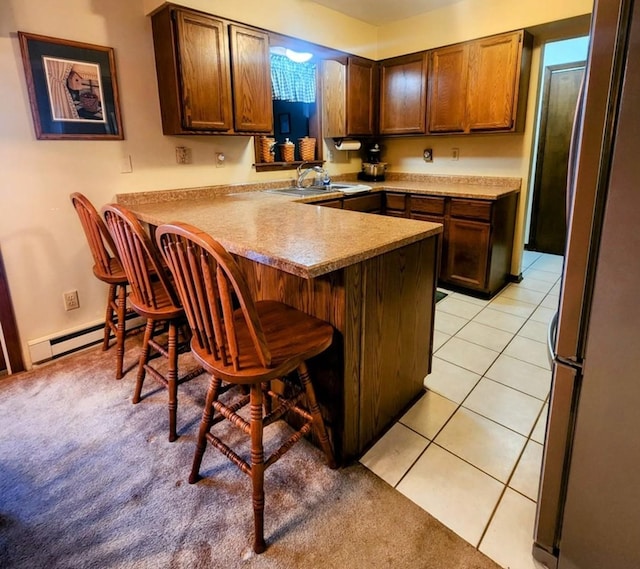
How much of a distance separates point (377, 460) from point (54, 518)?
1.23 m

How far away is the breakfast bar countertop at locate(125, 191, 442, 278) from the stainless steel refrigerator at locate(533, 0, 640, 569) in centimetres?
66

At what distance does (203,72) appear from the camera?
2.57 m

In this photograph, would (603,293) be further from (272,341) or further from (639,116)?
(272,341)

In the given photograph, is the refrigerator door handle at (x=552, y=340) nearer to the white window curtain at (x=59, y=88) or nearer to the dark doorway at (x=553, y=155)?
Answer: the white window curtain at (x=59, y=88)

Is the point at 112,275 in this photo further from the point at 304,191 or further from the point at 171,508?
the point at 304,191

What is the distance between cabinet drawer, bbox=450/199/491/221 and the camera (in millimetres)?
3186

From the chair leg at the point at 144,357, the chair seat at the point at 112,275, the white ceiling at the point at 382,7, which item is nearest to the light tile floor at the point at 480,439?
the chair leg at the point at 144,357

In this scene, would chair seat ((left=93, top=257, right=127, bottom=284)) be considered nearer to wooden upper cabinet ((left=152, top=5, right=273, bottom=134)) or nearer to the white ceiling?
wooden upper cabinet ((left=152, top=5, right=273, bottom=134))

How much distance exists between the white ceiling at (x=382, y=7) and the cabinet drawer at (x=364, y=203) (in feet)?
5.42

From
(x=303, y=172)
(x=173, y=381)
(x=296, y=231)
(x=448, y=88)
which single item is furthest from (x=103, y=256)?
(x=448, y=88)

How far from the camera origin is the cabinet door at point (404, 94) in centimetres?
369

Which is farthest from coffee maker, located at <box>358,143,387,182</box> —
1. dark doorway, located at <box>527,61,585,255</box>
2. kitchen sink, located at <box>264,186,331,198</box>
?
dark doorway, located at <box>527,61,585,255</box>

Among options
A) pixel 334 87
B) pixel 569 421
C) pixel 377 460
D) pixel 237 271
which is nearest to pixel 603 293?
pixel 569 421

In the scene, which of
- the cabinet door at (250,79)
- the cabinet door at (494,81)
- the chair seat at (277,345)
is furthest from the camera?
the cabinet door at (494,81)
